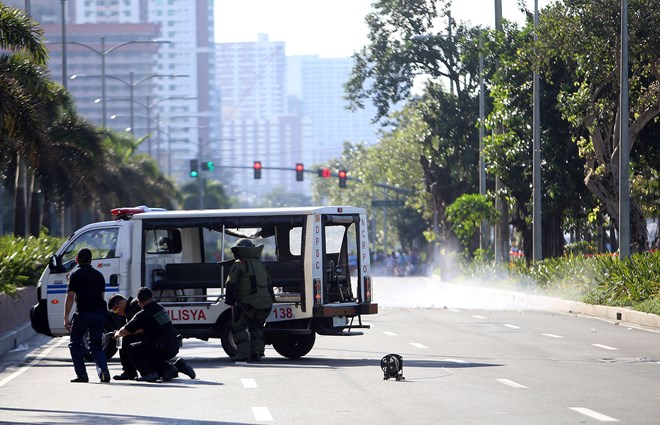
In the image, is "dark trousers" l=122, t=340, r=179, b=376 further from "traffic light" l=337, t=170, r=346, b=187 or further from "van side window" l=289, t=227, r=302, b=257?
"traffic light" l=337, t=170, r=346, b=187

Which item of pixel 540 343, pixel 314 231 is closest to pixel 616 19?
pixel 540 343

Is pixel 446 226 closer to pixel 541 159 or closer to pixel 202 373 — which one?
pixel 541 159

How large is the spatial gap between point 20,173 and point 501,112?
15.4 m

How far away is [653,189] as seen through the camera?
47344 millimetres

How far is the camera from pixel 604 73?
3950 centimetres

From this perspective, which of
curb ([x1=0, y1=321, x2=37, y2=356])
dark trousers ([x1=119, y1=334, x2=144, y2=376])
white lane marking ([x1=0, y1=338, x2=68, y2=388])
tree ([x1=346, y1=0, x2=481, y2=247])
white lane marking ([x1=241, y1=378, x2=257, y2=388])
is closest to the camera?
white lane marking ([x1=241, y1=378, x2=257, y2=388])

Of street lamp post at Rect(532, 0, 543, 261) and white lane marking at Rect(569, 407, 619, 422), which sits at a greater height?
street lamp post at Rect(532, 0, 543, 261)

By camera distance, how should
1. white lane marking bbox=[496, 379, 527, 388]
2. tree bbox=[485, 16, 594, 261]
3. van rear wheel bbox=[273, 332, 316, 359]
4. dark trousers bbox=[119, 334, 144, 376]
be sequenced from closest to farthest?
white lane marking bbox=[496, 379, 527, 388] → dark trousers bbox=[119, 334, 144, 376] → van rear wheel bbox=[273, 332, 316, 359] → tree bbox=[485, 16, 594, 261]

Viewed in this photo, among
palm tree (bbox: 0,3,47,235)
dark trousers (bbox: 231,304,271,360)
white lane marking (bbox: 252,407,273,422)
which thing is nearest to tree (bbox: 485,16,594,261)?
palm tree (bbox: 0,3,47,235)

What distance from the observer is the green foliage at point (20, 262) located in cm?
3231

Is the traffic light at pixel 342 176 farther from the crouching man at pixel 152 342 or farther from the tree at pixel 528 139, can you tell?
the crouching man at pixel 152 342

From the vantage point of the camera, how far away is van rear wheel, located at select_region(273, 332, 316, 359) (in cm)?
2177

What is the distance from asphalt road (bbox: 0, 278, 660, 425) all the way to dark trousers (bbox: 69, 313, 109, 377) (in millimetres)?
373

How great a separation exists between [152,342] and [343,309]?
4.48 m
